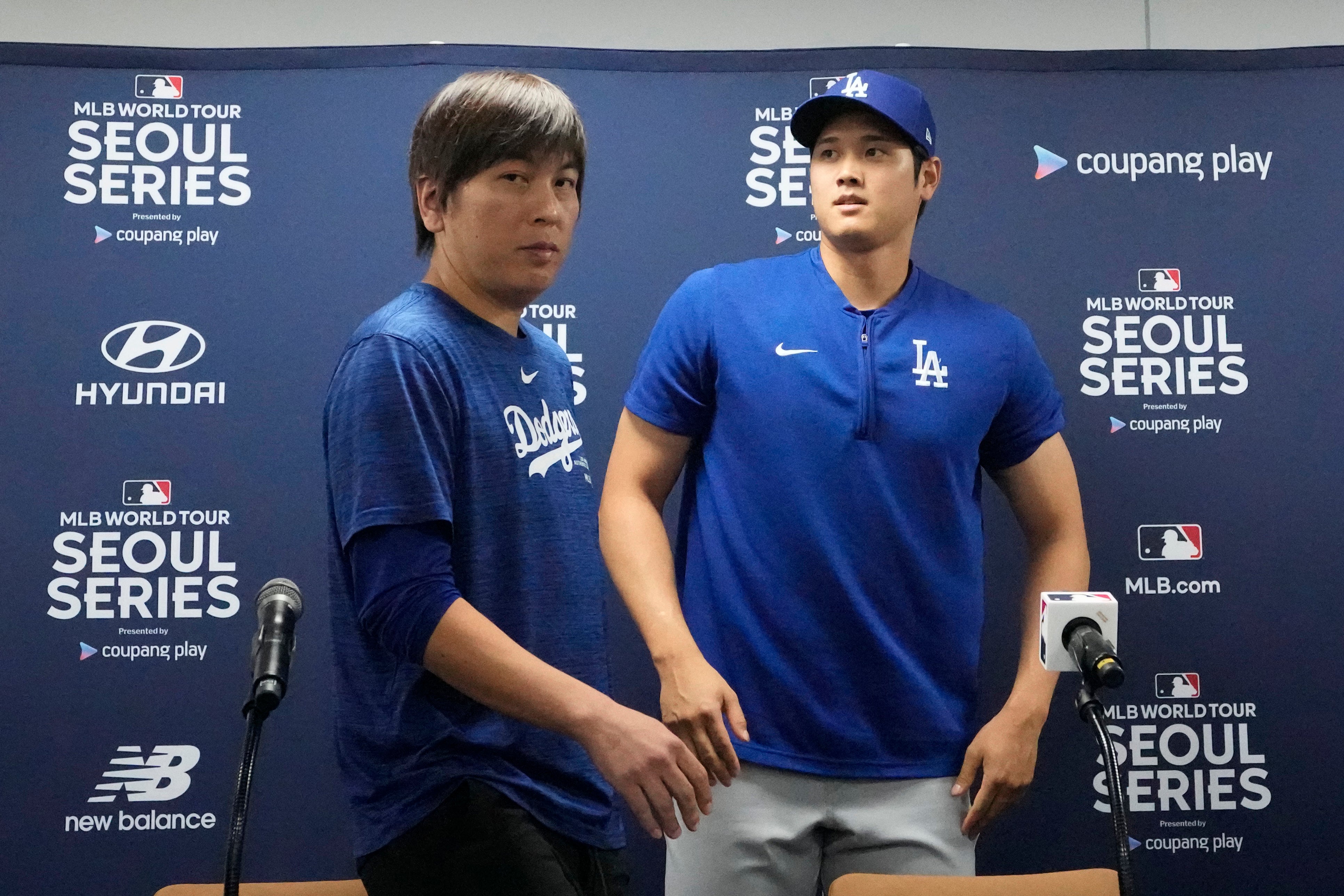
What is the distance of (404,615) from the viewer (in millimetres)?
1132

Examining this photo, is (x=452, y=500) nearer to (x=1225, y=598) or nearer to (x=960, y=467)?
(x=960, y=467)

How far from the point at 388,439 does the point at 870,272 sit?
1.03 metres

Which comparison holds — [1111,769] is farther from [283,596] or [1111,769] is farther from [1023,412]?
[283,596]

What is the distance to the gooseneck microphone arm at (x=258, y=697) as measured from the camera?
3.83 ft

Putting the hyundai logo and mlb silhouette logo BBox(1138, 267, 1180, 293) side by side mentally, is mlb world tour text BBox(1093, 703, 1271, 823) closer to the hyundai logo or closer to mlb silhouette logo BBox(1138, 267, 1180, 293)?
mlb silhouette logo BBox(1138, 267, 1180, 293)

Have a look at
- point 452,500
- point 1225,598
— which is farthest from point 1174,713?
point 452,500

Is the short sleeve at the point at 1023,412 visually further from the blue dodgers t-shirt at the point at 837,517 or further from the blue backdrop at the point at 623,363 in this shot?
the blue backdrop at the point at 623,363

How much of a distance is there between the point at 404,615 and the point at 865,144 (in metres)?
1.18

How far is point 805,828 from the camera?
1.77m

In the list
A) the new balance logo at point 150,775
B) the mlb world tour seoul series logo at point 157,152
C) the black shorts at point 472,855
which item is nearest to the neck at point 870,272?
the black shorts at point 472,855

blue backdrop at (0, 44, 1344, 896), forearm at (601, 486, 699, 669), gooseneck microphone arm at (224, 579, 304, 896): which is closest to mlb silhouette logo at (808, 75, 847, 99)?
blue backdrop at (0, 44, 1344, 896)

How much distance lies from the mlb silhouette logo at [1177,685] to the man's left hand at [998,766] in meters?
0.62

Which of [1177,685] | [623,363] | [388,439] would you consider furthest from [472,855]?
[1177,685]

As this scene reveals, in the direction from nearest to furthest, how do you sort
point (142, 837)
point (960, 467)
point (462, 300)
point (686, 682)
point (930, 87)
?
point (462, 300) → point (686, 682) → point (960, 467) → point (142, 837) → point (930, 87)
